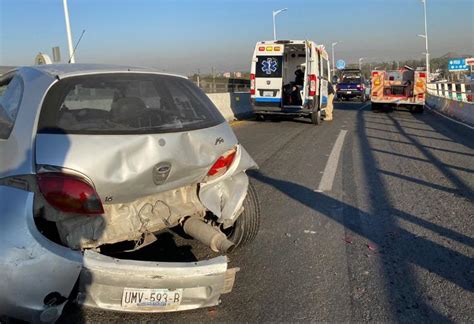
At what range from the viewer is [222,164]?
369cm

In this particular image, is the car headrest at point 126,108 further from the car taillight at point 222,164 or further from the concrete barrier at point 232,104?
the concrete barrier at point 232,104

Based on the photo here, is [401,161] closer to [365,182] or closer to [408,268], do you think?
[365,182]

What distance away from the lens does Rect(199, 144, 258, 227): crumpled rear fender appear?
3.64 meters

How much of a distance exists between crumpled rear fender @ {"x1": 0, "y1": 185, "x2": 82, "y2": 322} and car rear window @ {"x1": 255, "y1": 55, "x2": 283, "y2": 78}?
14.9m

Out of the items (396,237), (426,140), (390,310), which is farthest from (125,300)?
(426,140)

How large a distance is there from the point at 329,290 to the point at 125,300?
1534 millimetres

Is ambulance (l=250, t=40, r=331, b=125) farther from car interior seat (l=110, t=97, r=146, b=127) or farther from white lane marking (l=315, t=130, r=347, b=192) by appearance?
car interior seat (l=110, t=97, r=146, b=127)

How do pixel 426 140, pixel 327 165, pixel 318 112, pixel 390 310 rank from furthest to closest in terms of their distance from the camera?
pixel 318 112
pixel 426 140
pixel 327 165
pixel 390 310

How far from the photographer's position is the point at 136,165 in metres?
3.04

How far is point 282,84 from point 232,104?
396cm

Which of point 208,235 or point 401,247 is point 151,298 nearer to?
point 208,235

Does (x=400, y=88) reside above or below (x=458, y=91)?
above

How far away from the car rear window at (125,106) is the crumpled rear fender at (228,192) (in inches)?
15.9

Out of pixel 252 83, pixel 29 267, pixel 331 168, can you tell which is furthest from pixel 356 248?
pixel 252 83
